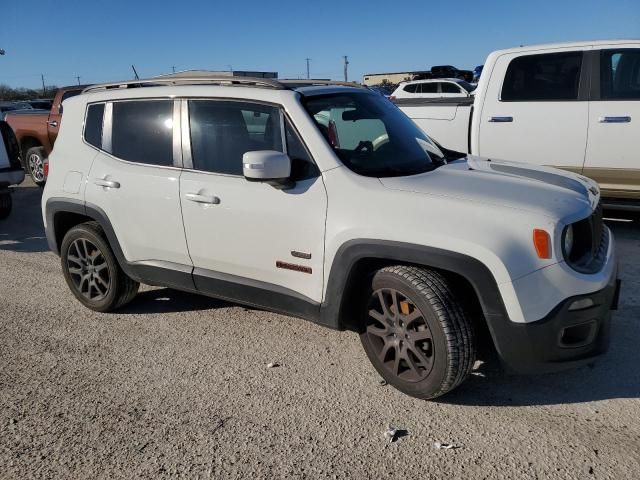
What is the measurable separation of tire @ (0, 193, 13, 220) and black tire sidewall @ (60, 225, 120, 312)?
459 cm

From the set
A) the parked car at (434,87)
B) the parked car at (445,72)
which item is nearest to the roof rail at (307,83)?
the parked car at (434,87)

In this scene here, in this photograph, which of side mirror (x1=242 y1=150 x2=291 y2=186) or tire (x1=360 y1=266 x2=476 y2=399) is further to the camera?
side mirror (x1=242 y1=150 x2=291 y2=186)

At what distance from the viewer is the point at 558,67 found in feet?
20.9

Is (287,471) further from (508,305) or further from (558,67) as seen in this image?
(558,67)

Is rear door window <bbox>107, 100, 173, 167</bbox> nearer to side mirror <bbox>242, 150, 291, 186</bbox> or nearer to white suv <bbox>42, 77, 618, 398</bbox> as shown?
white suv <bbox>42, 77, 618, 398</bbox>

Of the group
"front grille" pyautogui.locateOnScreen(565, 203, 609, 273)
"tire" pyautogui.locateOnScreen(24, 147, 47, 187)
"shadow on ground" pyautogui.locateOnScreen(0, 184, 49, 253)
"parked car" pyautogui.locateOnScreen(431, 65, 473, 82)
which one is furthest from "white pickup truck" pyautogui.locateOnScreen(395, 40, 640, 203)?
"parked car" pyautogui.locateOnScreen(431, 65, 473, 82)

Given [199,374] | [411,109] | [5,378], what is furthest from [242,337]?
[411,109]

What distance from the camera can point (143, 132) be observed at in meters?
4.25

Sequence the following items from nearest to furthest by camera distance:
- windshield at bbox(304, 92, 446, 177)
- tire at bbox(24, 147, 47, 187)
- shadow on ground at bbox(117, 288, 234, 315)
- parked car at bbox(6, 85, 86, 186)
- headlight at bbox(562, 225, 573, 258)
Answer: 1. headlight at bbox(562, 225, 573, 258)
2. windshield at bbox(304, 92, 446, 177)
3. shadow on ground at bbox(117, 288, 234, 315)
4. parked car at bbox(6, 85, 86, 186)
5. tire at bbox(24, 147, 47, 187)

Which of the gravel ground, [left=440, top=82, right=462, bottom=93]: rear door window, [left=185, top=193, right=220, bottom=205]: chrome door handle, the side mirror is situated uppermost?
[left=440, top=82, right=462, bottom=93]: rear door window

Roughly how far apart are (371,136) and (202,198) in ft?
A: 3.99

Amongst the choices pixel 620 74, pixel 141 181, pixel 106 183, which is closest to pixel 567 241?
pixel 141 181

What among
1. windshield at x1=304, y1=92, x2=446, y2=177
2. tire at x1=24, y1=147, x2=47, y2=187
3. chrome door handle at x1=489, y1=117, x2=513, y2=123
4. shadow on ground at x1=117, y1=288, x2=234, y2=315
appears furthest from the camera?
tire at x1=24, y1=147, x2=47, y2=187

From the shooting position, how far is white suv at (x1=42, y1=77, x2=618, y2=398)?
9.47ft
